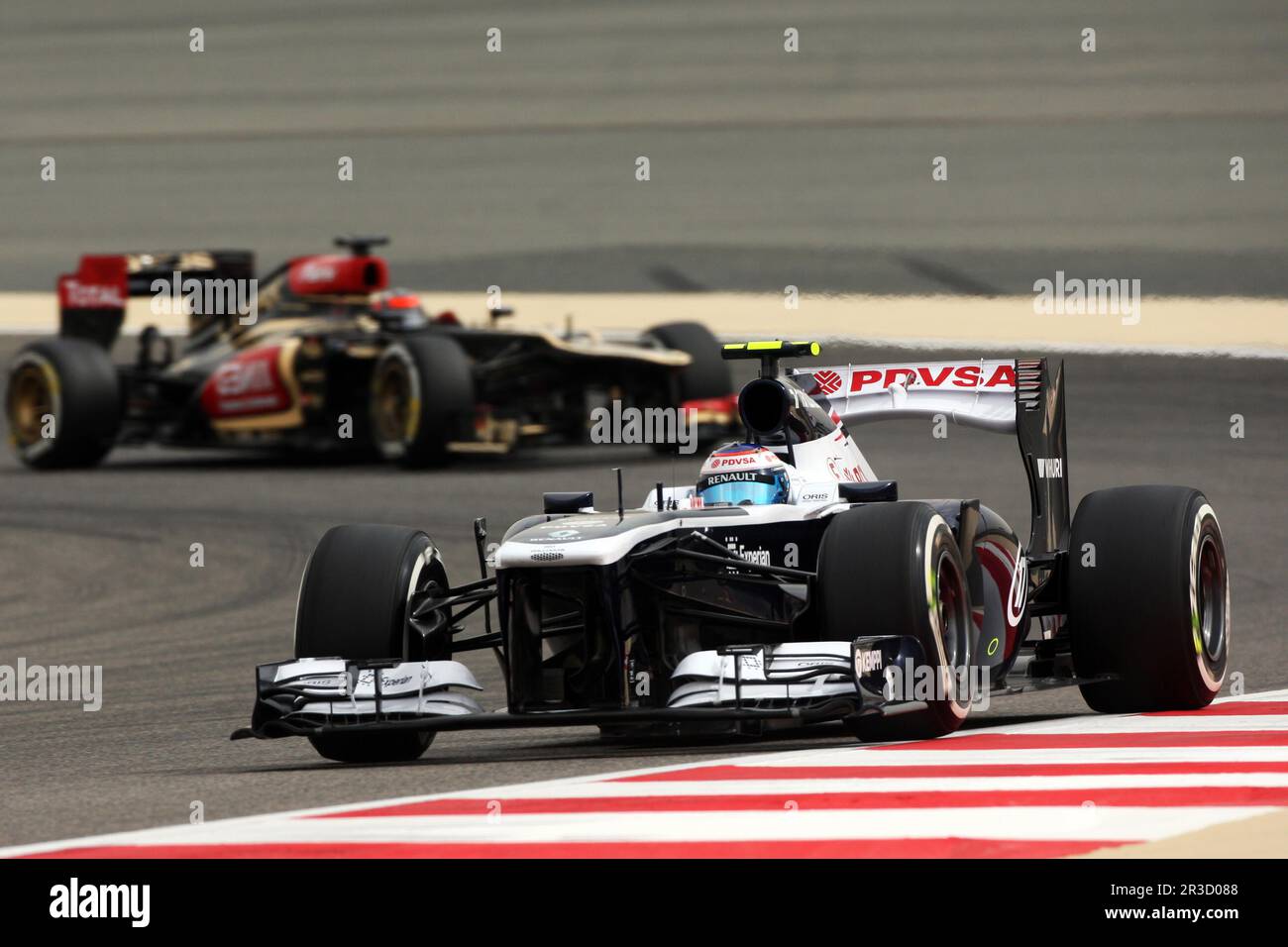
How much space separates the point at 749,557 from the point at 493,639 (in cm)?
97

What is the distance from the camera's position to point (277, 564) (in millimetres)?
15570

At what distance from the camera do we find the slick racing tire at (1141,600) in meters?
9.19

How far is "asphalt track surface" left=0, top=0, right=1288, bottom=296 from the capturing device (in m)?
30.0

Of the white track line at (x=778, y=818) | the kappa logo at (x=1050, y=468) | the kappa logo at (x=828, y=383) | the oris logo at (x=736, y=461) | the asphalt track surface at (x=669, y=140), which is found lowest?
the white track line at (x=778, y=818)

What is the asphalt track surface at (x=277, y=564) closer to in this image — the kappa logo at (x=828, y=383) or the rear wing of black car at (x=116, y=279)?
the rear wing of black car at (x=116, y=279)

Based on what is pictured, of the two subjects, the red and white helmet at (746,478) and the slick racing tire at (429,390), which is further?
the slick racing tire at (429,390)

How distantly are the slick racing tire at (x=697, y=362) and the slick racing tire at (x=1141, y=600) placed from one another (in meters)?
10.5

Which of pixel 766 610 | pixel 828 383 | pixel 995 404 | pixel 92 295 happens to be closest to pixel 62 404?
pixel 92 295

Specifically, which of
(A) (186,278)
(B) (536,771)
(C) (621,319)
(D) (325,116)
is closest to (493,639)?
(B) (536,771)

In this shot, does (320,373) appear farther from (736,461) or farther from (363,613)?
(363,613)

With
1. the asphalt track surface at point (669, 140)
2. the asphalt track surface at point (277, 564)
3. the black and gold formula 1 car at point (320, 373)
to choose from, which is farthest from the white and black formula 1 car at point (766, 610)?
the asphalt track surface at point (669, 140)

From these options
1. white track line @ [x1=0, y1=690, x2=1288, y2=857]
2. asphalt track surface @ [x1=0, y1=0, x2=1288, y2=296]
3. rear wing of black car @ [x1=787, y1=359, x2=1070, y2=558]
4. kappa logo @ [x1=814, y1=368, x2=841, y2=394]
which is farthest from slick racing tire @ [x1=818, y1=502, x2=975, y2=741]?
asphalt track surface @ [x1=0, y1=0, x2=1288, y2=296]

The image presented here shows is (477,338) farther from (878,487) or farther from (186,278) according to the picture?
(878,487)
